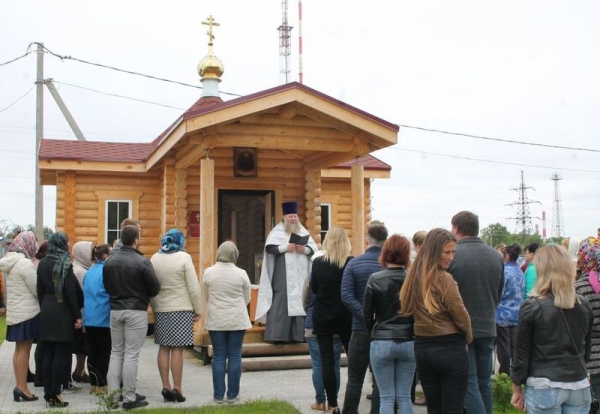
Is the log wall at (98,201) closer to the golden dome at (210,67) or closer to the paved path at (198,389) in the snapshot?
the golden dome at (210,67)

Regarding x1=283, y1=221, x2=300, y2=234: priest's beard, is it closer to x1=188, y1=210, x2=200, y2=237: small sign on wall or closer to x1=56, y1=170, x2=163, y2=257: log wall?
x1=188, y1=210, x2=200, y2=237: small sign on wall

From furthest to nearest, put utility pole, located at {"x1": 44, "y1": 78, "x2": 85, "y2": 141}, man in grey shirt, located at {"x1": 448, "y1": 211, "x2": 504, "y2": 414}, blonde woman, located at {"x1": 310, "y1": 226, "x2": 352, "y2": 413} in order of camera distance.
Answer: utility pole, located at {"x1": 44, "y1": 78, "x2": 85, "y2": 141} → blonde woman, located at {"x1": 310, "y1": 226, "x2": 352, "y2": 413} → man in grey shirt, located at {"x1": 448, "y1": 211, "x2": 504, "y2": 414}

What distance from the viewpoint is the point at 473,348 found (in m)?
6.09

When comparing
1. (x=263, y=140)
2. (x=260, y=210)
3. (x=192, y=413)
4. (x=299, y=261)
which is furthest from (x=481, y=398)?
(x=260, y=210)

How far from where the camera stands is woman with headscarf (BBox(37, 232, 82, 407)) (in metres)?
7.44

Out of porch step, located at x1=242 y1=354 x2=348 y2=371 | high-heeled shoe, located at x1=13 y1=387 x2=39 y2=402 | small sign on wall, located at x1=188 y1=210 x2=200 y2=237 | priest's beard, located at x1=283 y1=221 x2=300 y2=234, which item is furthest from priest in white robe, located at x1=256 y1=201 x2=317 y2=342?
high-heeled shoe, located at x1=13 y1=387 x2=39 y2=402

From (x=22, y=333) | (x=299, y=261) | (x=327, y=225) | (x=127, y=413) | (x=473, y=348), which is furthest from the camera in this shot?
(x=327, y=225)

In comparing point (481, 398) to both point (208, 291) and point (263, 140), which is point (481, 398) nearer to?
point (208, 291)

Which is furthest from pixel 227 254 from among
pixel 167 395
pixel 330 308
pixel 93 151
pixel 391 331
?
pixel 93 151

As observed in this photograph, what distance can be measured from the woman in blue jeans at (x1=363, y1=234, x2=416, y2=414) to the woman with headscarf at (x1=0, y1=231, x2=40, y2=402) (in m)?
4.06

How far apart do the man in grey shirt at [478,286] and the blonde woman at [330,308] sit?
4.77 feet

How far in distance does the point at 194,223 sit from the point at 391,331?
25.4 feet

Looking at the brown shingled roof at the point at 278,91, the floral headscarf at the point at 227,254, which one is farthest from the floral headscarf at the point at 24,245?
the brown shingled roof at the point at 278,91

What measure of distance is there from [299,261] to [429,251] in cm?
542
